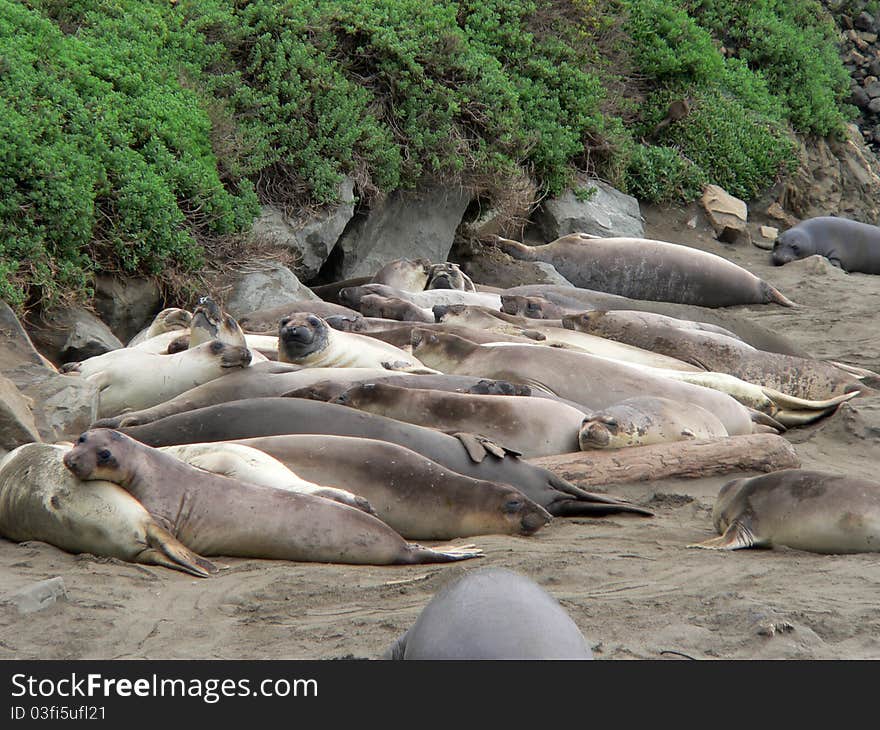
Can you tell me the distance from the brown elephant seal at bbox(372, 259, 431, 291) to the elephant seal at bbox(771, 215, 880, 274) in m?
5.43

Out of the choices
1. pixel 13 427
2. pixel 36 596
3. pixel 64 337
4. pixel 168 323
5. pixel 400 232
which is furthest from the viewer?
pixel 400 232

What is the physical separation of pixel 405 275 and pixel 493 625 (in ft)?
23.1

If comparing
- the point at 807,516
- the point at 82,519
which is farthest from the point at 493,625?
the point at 807,516

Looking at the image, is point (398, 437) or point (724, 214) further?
point (724, 214)

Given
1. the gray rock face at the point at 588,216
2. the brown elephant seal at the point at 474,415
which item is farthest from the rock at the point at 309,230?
the brown elephant seal at the point at 474,415

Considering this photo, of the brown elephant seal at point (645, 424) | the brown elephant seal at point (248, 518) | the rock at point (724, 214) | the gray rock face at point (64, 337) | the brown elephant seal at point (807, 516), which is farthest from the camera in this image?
the rock at point (724, 214)

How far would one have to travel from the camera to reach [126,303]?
307 inches

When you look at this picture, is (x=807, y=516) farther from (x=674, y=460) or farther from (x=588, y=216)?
(x=588, y=216)

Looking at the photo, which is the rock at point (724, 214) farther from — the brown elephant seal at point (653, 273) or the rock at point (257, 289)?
the rock at point (257, 289)

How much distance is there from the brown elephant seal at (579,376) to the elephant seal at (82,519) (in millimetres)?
2740

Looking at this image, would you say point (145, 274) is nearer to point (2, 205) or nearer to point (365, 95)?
point (2, 205)

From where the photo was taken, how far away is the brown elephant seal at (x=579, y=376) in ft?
21.1
